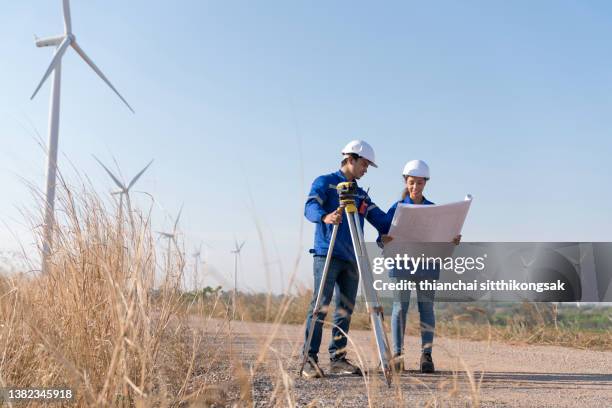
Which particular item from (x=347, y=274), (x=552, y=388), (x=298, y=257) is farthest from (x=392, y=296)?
(x=298, y=257)

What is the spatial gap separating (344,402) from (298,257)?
6.38 ft

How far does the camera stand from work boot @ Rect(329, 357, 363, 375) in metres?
5.70

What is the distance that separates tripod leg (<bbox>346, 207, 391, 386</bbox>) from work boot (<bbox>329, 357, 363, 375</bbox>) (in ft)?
3.27

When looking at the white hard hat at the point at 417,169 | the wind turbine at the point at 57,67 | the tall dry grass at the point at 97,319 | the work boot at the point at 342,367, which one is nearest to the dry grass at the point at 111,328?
the tall dry grass at the point at 97,319

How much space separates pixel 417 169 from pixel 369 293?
2224mm

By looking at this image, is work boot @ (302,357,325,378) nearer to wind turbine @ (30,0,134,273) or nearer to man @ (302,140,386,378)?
man @ (302,140,386,378)

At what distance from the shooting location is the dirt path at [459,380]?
9.97 feet

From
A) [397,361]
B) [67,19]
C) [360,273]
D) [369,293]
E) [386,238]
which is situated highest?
[67,19]

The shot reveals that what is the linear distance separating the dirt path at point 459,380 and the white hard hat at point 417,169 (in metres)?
1.78

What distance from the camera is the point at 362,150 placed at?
5.80 metres

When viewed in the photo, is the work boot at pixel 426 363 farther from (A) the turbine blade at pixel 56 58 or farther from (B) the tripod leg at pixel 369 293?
(A) the turbine blade at pixel 56 58

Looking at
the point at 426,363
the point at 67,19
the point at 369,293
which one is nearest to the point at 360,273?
the point at 369,293

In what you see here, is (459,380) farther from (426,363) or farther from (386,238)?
(386,238)

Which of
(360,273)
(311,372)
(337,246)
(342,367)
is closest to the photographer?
(360,273)
